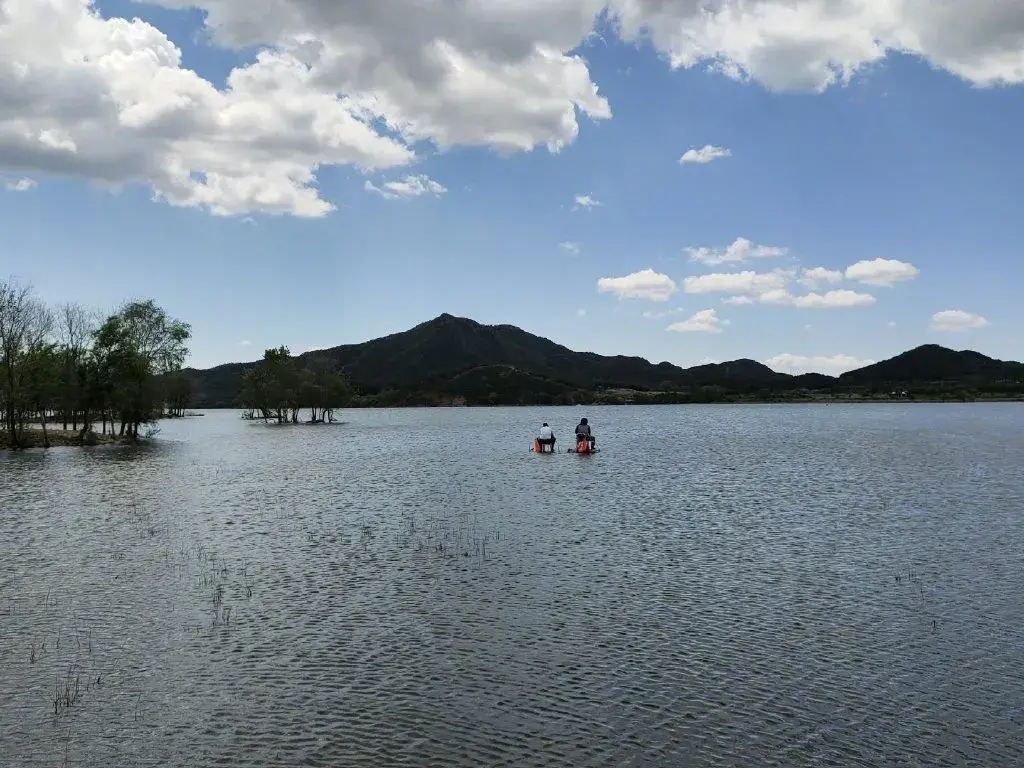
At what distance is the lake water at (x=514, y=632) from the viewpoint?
13008 millimetres

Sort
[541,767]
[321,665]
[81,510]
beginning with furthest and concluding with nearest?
[81,510] → [321,665] → [541,767]

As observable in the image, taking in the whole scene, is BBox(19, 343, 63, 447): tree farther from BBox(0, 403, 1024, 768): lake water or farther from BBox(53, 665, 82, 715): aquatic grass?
BBox(53, 665, 82, 715): aquatic grass

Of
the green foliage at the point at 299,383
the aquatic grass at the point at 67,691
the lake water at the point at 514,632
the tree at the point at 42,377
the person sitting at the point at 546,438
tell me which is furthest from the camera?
the green foliage at the point at 299,383

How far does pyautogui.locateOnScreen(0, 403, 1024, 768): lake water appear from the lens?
42.7 feet

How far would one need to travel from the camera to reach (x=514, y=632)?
1908 cm

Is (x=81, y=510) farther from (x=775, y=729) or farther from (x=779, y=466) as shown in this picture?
(x=779, y=466)

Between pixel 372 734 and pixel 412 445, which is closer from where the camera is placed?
pixel 372 734

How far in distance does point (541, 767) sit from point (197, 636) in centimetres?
1080

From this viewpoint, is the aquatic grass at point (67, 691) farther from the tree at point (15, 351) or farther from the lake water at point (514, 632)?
the tree at point (15, 351)

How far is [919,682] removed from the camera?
1555cm

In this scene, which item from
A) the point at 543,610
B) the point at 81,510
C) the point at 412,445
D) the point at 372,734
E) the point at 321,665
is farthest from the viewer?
the point at 412,445

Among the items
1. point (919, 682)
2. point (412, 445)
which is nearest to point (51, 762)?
point (919, 682)

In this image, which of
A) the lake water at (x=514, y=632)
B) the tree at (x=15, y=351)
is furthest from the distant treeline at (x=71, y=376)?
the lake water at (x=514, y=632)

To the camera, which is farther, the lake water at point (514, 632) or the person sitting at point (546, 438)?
the person sitting at point (546, 438)
